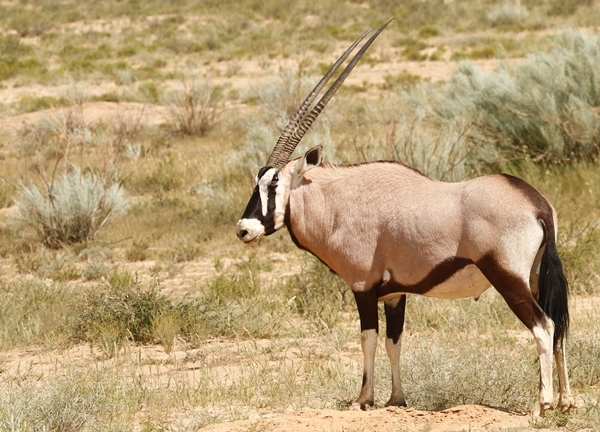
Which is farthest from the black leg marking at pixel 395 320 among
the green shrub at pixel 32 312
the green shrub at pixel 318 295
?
the green shrub at pixel 32 312

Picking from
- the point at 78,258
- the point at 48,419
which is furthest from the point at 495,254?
the point at 78,258

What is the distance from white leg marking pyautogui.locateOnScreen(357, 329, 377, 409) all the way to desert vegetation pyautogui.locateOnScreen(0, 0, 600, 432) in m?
0.20

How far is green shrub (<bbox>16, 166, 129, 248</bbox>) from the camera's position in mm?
11336

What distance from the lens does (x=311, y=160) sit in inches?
225

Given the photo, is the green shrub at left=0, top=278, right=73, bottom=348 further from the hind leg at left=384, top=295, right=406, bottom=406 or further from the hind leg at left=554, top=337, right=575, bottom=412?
the hind leg at left=554, top=337, right=575, bottom=412

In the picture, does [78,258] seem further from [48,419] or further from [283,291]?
[48,419]

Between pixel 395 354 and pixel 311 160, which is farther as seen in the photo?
pixel 311 160

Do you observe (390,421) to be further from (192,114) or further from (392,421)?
(192,114)

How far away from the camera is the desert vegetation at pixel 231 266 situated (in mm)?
5809

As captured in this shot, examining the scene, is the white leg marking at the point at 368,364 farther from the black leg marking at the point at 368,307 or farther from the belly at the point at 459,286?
the belly at the point at 459,286

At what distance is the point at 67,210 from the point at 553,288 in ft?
24.7

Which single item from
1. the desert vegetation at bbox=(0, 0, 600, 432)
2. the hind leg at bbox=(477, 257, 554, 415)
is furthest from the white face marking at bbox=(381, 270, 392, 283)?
the desert vegetation at bbox=(0, 0, 600, 432)

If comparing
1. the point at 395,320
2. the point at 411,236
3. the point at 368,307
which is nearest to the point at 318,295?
the point at 395,320

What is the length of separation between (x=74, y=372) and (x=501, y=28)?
32.2m
